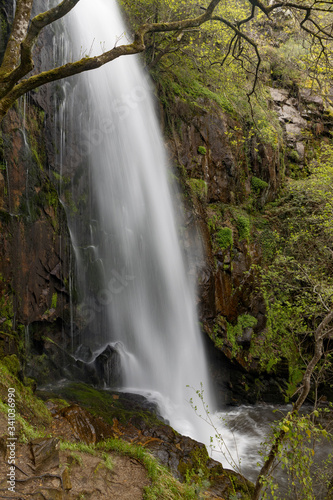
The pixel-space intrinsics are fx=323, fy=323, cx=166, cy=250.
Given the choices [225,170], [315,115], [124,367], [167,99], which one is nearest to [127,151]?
[167,99]

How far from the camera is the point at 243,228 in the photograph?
12367 mm

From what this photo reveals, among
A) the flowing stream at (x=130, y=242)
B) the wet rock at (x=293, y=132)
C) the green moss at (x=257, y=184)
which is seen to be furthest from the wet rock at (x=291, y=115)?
the flowing stream at (x=130, y=242)

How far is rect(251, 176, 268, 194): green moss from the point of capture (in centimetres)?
1394

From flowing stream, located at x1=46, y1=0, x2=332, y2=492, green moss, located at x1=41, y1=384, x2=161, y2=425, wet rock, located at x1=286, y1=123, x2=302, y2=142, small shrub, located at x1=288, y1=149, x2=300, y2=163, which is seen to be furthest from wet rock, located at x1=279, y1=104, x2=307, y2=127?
green moss, located at x1=41, y1=384, x2=161, y2=425

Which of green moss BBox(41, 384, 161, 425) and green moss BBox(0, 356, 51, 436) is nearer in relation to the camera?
green moss BBox(0, 356, 51, 436)

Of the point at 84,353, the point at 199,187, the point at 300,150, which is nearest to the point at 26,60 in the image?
the point at 84,353

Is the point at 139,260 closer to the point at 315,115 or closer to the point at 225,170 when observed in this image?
the point at 225,170

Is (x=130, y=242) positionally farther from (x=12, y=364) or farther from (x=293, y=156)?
(x=293, y=156)

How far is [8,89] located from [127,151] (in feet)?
Answer: 22.4

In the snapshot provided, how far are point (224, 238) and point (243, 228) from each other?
113cm

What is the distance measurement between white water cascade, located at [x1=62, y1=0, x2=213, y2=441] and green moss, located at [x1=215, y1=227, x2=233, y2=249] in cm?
170

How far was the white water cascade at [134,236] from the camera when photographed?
8945 millimetres

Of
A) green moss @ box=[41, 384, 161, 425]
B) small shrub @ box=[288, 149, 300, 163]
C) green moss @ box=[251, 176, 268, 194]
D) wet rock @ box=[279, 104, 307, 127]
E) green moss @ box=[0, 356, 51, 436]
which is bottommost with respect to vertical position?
green moss @ box=[41, 384, 161, 425]

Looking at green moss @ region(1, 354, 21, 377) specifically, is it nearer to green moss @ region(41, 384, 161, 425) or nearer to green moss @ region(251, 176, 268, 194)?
green moss @ region(41, 384, 161, 425)
